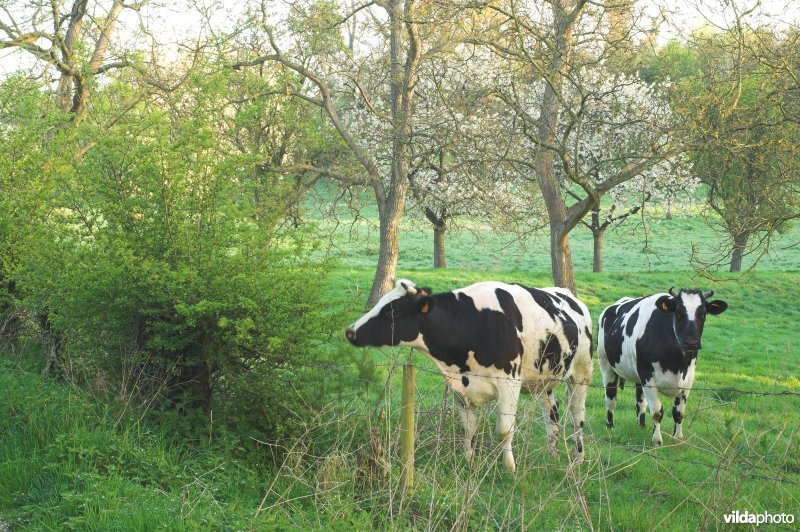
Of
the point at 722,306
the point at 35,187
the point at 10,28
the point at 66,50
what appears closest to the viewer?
the point at 722,306

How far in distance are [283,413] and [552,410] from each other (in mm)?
3197

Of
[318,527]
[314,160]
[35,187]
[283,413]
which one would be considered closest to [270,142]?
[314,160]

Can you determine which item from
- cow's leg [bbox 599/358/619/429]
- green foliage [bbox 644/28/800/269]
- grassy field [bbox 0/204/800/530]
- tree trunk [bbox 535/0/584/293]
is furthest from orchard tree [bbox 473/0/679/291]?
grassy field [bbox 0/204/800/530]

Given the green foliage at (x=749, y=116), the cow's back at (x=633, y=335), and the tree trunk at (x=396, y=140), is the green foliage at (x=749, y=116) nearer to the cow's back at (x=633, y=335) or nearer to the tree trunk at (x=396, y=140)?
the cow's back at (x=633, y=335)

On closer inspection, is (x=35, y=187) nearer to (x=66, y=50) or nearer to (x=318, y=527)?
(x=66, y=50)

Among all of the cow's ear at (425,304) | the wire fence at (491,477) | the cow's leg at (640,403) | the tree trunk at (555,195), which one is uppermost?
the tree trunk at (555,195)

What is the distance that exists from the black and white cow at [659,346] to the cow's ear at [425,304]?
3180mm

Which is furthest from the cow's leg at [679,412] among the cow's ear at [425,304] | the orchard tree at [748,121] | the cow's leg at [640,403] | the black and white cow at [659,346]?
the cow's ear at [425,304]

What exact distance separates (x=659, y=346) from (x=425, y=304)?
4.11 metres

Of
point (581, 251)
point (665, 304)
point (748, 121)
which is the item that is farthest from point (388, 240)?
point (581, 251)

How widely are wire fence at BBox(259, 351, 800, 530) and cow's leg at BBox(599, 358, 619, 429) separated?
1.57 metres

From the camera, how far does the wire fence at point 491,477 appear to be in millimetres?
5145

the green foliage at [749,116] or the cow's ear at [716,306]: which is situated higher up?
the green foliage at [749,116]

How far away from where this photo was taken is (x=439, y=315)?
8.13 m
